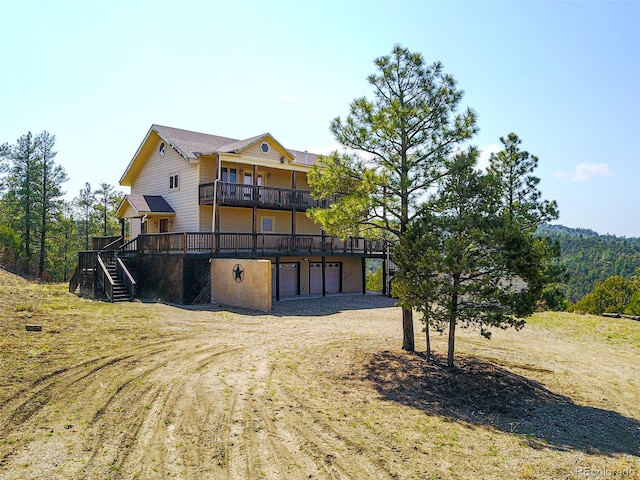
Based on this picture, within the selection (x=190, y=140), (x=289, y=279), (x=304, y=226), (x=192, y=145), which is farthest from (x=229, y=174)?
(x=289, y=279)

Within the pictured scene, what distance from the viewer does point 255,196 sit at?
22.7 m

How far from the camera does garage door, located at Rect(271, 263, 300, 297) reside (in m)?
23.8

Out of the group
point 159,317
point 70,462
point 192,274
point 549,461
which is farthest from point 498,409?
point 192,274

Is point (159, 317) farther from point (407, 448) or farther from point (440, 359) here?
point (407, 448)

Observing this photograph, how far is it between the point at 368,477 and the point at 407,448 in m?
0.96

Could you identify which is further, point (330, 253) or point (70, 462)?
point (330, 253)

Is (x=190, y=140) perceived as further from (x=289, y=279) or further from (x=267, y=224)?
(x=289, y=279)

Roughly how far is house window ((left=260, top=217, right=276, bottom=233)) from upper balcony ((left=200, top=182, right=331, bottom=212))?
1.64 meters

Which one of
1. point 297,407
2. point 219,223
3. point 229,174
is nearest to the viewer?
point 297,407

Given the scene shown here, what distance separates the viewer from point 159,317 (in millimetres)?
14414

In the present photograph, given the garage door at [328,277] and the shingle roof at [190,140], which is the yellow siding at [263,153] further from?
the garage door at [328,277]

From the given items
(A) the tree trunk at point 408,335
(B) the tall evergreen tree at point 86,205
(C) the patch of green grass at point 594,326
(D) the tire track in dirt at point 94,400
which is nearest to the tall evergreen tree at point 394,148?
(A) the tree trunk at point 408,335

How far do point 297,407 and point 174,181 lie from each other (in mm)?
19935

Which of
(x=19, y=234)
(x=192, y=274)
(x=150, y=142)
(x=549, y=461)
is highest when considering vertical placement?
(x=150, y=142)
